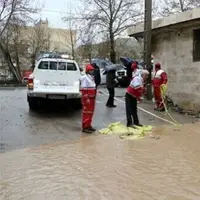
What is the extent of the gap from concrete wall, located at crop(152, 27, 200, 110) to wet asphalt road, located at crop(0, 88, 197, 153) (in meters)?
1.10

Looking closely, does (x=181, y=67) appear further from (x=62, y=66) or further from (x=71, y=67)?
(x=62, y=66)

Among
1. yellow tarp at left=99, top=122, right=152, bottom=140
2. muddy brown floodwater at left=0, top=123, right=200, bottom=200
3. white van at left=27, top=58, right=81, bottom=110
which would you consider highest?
white van at left=27, top=58, right=81, bottom=110

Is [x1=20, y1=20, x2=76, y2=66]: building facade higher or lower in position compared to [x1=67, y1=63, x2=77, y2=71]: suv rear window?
higher

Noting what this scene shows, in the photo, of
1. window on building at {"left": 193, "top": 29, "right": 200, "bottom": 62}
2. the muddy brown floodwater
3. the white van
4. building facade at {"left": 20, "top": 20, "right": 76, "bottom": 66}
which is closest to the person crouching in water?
the muddy brown floodwater

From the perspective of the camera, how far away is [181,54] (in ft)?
48.4

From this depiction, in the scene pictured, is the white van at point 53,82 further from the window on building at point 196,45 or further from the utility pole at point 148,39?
the window on building at point 196,45

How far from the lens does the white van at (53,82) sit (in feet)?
44.5

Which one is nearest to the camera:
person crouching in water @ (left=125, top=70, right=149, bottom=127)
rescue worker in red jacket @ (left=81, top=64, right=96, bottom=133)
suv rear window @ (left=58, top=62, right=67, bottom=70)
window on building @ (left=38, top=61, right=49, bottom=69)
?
rescue worker in red jacket @ (left=81, top=64, right=96, bottom=133)

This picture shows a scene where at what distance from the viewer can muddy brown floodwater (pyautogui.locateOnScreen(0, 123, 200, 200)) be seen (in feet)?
19.4

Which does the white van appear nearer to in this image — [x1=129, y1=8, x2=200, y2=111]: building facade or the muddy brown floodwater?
[x1=129, y1=8, x2=200, y2=111]: building facade

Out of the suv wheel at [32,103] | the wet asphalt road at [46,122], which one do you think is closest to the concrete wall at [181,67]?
the wet asphalt road at [46,122]

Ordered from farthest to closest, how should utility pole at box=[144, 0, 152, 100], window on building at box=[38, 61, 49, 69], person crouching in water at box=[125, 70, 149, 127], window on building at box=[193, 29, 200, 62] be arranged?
utility pole at box=[144, 0, 152, 100]
window on building at box=[38, 61, 49, 69]
window on building at box=[193, 29, 200, 62]
person crouching in water at box=[125, 70, 149, 127]

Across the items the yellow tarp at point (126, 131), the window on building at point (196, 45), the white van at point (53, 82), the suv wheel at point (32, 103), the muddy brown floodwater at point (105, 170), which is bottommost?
the muddy brown floodwater at point (105, 170)

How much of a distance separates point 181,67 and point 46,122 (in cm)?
528
